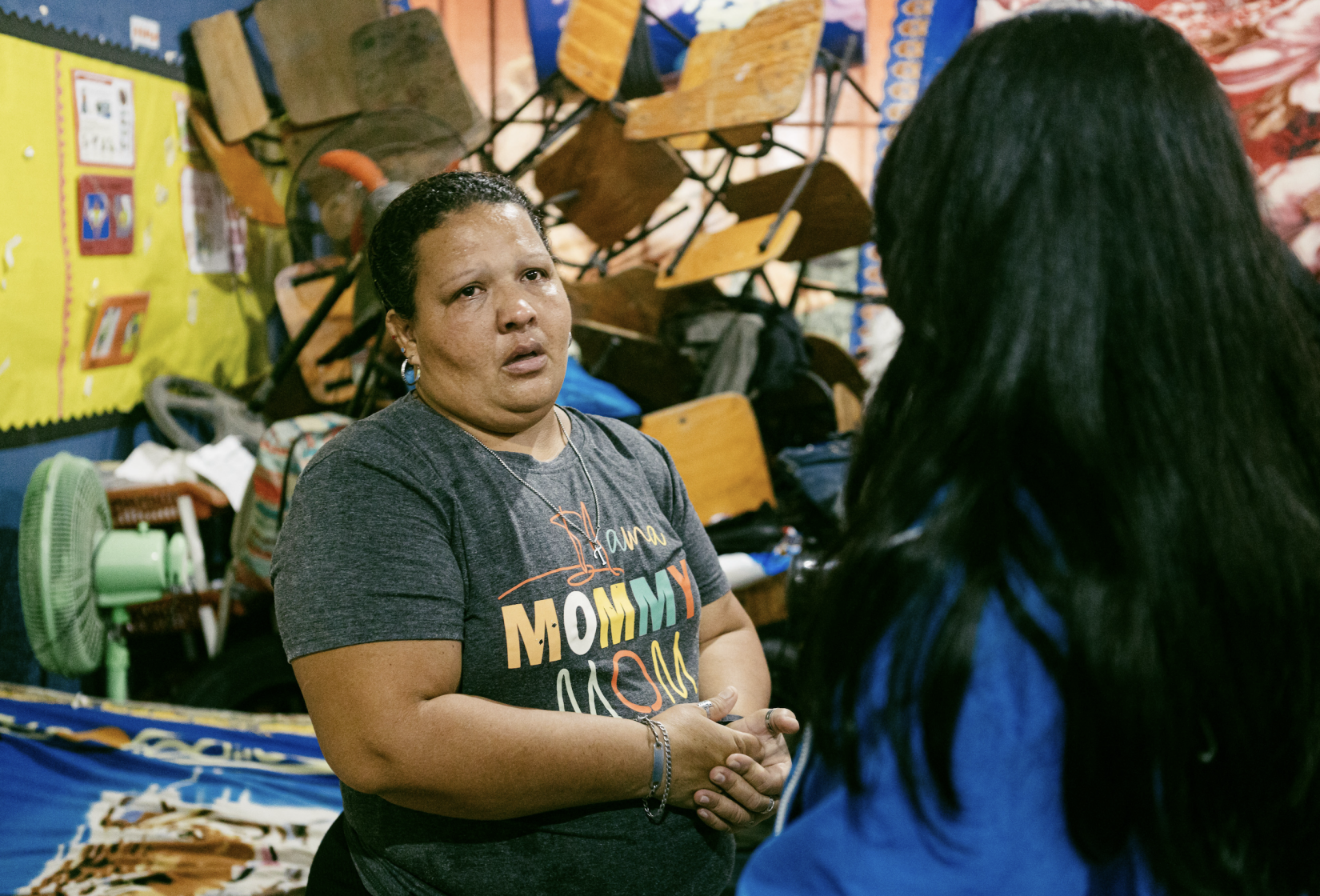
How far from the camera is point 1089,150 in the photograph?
24.7 inches

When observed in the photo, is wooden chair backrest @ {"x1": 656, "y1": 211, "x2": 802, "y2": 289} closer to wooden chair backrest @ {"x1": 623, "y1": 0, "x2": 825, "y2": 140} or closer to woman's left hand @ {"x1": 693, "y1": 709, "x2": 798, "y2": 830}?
wooden chair backrest @ {"x1": 623, "y1": 0, "x2": 825, "y2": 140}

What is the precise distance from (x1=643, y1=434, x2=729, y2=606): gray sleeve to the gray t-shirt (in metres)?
0.15

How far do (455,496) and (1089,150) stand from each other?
836 mm

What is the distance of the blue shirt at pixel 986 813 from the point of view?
616mm

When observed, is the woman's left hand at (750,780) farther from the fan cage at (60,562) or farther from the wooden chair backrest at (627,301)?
the wooden chair backrest at (627,301)

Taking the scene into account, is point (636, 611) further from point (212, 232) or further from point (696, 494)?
point (212, 232)

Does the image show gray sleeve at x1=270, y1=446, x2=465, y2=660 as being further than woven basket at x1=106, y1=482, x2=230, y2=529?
No

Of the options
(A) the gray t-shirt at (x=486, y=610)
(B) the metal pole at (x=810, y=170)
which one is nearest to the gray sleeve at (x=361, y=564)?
(A) the gray t-shirt at (x=486, y=610)

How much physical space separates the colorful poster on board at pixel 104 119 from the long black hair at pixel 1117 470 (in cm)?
350

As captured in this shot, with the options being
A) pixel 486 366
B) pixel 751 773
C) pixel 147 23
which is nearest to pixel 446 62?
pixel 147 23

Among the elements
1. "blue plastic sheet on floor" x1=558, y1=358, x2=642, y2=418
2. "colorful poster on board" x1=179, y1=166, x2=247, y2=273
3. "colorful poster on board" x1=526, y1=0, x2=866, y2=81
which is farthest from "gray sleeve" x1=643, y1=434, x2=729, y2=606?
"colorful poster on board" x1=526, y1=0, x2=866, y2=81

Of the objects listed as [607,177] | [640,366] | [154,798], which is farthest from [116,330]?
[607,177]

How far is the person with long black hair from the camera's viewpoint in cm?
61

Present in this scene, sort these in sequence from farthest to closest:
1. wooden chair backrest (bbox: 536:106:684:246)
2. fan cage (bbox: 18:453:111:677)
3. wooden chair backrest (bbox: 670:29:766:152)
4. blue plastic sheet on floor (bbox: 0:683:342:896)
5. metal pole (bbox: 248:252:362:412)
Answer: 1. wooden chair backrest (bbox: 536:106:684:246)
2. wooden chair backrest (bbox: 670:29:766:152)
3. metal pole (bbox: 248:252:362:412)
4. fan cage (bbox: 18:453:111:677)
5. blue plastic sheet on floor (bbox: 0:683:342:896)
